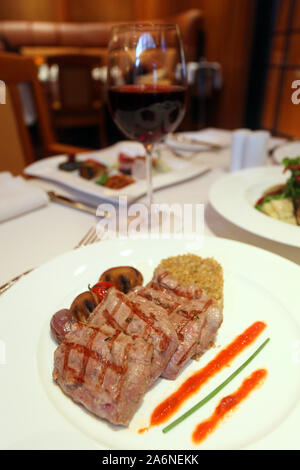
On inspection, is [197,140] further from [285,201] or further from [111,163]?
[285,201]

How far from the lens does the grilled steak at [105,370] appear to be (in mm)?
818

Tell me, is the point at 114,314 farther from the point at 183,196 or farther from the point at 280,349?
the point at 183,196

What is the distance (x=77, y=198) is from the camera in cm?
203

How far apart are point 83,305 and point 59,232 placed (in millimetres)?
680

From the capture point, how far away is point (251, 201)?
192 cm

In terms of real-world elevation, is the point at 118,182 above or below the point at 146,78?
below

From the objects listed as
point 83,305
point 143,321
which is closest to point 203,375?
point 143,321

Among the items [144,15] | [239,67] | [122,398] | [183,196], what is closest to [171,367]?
[122,398]

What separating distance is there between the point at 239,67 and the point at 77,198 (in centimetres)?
735

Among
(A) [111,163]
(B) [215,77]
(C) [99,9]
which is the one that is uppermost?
(C) [99,9]

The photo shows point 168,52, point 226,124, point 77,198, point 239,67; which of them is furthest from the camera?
point 226,124

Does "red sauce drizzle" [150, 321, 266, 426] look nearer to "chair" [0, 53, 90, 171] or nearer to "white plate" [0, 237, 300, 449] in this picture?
"white plate" [0, 237, 300, 449]

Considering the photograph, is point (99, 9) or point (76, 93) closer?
point (76, 93)
